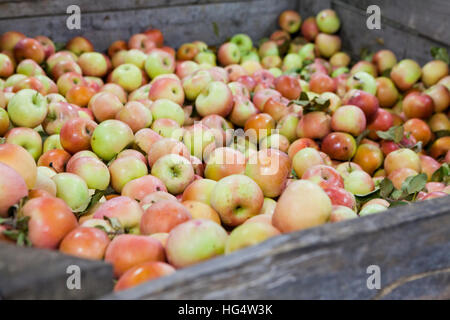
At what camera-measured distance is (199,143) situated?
2453 mm

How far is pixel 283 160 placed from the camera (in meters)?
2.08

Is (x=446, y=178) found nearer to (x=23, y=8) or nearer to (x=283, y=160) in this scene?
(x=283, y=160)

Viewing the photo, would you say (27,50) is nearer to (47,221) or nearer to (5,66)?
(5,66)

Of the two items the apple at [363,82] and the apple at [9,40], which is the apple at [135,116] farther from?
the apple at [363,82]

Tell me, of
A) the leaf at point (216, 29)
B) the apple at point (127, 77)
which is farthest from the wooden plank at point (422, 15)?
the apple at point (127, 77)

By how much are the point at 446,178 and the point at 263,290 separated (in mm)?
1524

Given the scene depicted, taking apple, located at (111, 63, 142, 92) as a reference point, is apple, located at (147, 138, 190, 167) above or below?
below

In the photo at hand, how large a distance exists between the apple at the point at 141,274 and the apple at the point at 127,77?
1.95m

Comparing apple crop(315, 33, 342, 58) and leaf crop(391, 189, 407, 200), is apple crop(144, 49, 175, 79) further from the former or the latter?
leaf crop(391, 189, 407, 200)

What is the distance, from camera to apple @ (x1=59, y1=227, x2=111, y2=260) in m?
1.47

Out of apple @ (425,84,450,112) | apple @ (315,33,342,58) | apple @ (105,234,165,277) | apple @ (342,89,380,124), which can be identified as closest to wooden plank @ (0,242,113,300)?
apple @ (105,234,165,277)

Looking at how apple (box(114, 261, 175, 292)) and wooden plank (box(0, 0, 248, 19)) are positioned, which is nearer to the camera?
apple (box(114, 261, 175, 292))

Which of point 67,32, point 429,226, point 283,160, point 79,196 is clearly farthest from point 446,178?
point 67,32

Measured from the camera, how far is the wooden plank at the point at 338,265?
115 cm
